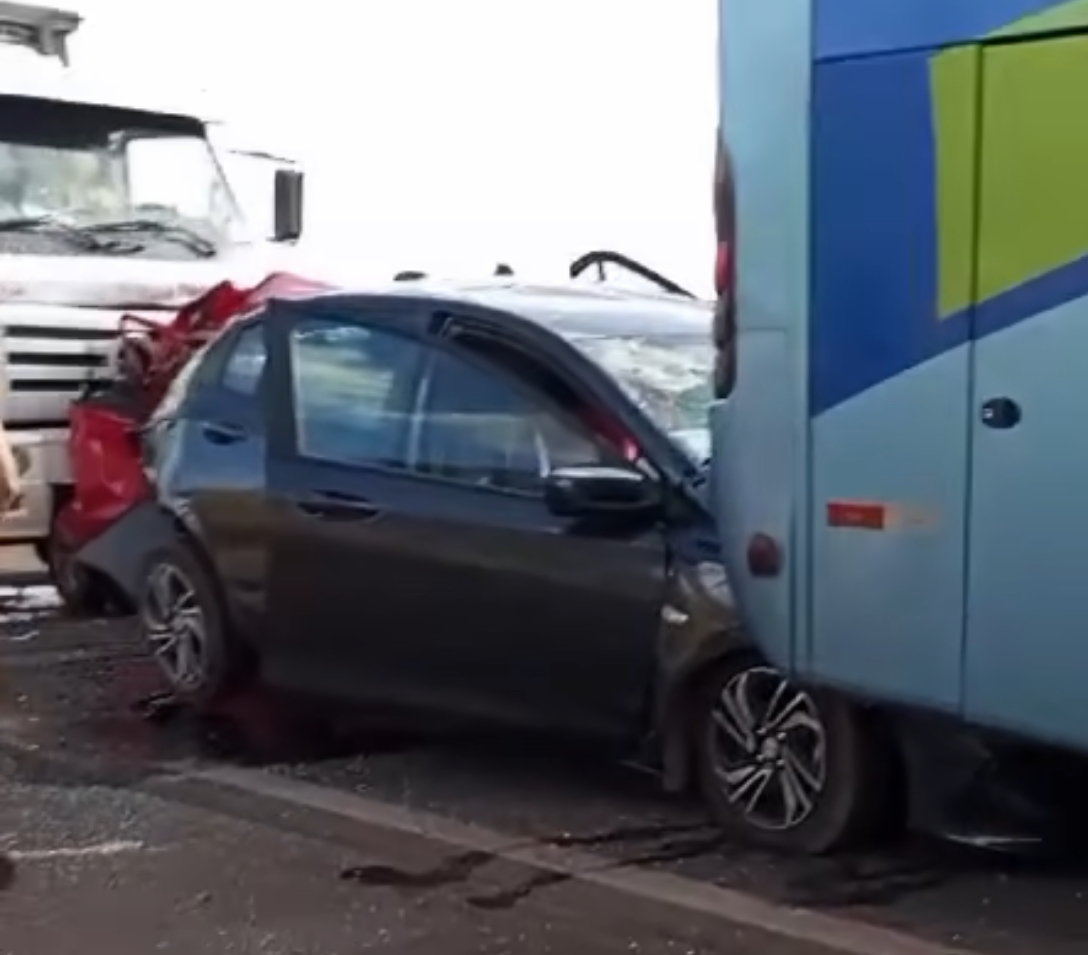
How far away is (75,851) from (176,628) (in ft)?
6.68

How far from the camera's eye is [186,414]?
30.7ft

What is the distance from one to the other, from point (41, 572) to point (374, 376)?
685cm

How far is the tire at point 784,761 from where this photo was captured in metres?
6.91

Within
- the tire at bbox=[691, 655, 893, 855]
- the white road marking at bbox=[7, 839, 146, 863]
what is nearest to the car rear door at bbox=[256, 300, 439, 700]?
the white road marking at bbox=[7, 839, 146, 863]

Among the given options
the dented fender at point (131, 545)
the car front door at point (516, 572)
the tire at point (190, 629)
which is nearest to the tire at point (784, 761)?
the car front door at point (516, 572)

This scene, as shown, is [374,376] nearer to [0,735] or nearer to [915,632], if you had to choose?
[0,735]

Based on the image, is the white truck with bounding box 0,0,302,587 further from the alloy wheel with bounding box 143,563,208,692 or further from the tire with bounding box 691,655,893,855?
the tire with bounding box 691,655,893,855

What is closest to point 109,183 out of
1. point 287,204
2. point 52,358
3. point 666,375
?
point 52,358

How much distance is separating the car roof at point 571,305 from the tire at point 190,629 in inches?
49.3

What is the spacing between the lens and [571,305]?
8.48 metres

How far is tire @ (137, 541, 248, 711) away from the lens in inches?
356

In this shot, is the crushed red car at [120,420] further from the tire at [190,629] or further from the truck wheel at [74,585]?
the tire at [190,629]

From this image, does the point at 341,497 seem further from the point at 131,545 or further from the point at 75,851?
the point at 131,545

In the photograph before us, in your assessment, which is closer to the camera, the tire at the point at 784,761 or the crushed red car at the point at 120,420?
the tire at the point at 784,761
